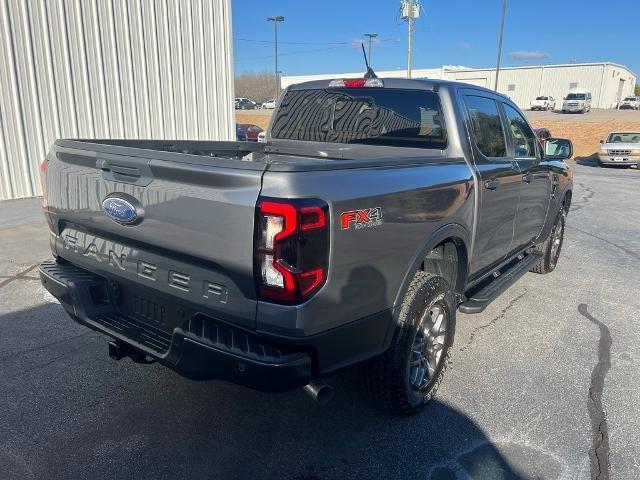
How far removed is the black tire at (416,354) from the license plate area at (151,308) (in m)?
1.09

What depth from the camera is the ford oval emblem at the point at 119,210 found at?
2.46m

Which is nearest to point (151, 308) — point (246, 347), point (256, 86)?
point (246, 347)

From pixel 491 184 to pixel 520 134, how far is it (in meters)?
1.33

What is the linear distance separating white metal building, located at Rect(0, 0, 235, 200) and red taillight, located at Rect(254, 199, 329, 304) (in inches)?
372

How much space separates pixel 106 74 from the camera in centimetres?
1070

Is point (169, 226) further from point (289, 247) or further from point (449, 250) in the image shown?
point (449, 250)

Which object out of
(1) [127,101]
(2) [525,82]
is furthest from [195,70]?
(2) [525,82]

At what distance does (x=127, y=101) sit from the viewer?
1116 cm

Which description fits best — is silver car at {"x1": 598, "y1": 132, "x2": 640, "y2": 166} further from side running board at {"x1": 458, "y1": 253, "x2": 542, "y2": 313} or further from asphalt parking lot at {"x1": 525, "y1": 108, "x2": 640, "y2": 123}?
side running board at {"x1": 458, "y1": 253, "x2": 542, "y2": 313}

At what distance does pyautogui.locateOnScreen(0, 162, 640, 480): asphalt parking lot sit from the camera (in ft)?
8.68

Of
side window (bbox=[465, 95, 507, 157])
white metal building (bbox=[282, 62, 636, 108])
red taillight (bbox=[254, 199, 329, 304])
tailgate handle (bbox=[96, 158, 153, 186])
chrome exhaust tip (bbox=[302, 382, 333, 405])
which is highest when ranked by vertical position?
white metal building (bbox=[282, 62, 636, 108])

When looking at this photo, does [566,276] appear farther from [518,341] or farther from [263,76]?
[263,76]

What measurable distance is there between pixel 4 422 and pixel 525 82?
77.0 m

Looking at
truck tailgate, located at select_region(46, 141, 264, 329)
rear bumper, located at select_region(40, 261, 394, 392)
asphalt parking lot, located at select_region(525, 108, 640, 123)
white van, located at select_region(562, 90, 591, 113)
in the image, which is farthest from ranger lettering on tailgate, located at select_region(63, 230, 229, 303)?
white van, located at select_region(562, 90, 591, 113)
